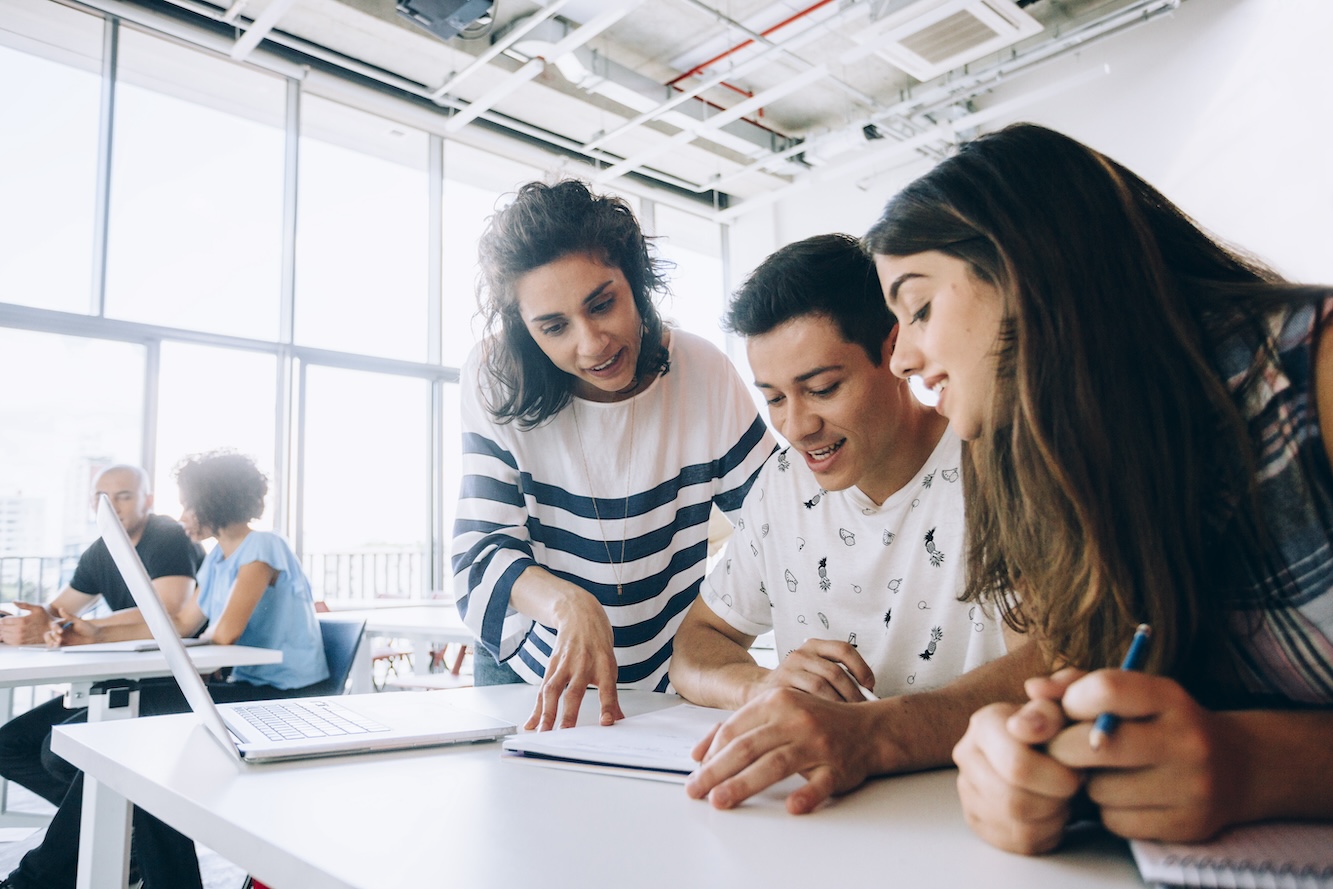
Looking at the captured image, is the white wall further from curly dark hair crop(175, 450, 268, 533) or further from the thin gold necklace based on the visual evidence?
the thin gold necklace

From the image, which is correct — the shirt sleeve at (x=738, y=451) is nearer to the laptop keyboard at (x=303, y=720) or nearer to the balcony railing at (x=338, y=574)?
the laptop keyboard at (x=303, y=720)

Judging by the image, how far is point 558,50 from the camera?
4.52 m

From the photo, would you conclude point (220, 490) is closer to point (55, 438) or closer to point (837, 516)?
point (55, 438)

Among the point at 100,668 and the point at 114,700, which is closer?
the point at 114,700

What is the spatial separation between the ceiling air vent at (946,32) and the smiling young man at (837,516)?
11.4ft

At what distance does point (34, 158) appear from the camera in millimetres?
4512

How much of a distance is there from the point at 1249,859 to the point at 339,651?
283 cm

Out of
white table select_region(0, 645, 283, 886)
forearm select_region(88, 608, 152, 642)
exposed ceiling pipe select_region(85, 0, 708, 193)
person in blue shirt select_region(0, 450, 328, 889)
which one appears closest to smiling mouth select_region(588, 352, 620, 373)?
white table select_region(0, 645, 283, 886)

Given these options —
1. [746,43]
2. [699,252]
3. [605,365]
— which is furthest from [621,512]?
[699,252]

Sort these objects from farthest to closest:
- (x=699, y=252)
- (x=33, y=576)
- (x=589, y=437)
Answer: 1. (x=699, y=252)
2. (x=33, y=576)
3. (x=589, y=437)

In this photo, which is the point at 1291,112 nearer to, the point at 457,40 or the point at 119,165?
the point at 457,40

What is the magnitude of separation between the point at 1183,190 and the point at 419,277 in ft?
15.4

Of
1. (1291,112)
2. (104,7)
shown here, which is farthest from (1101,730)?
(104,7)

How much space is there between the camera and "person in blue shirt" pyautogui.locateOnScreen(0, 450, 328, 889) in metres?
2.83
